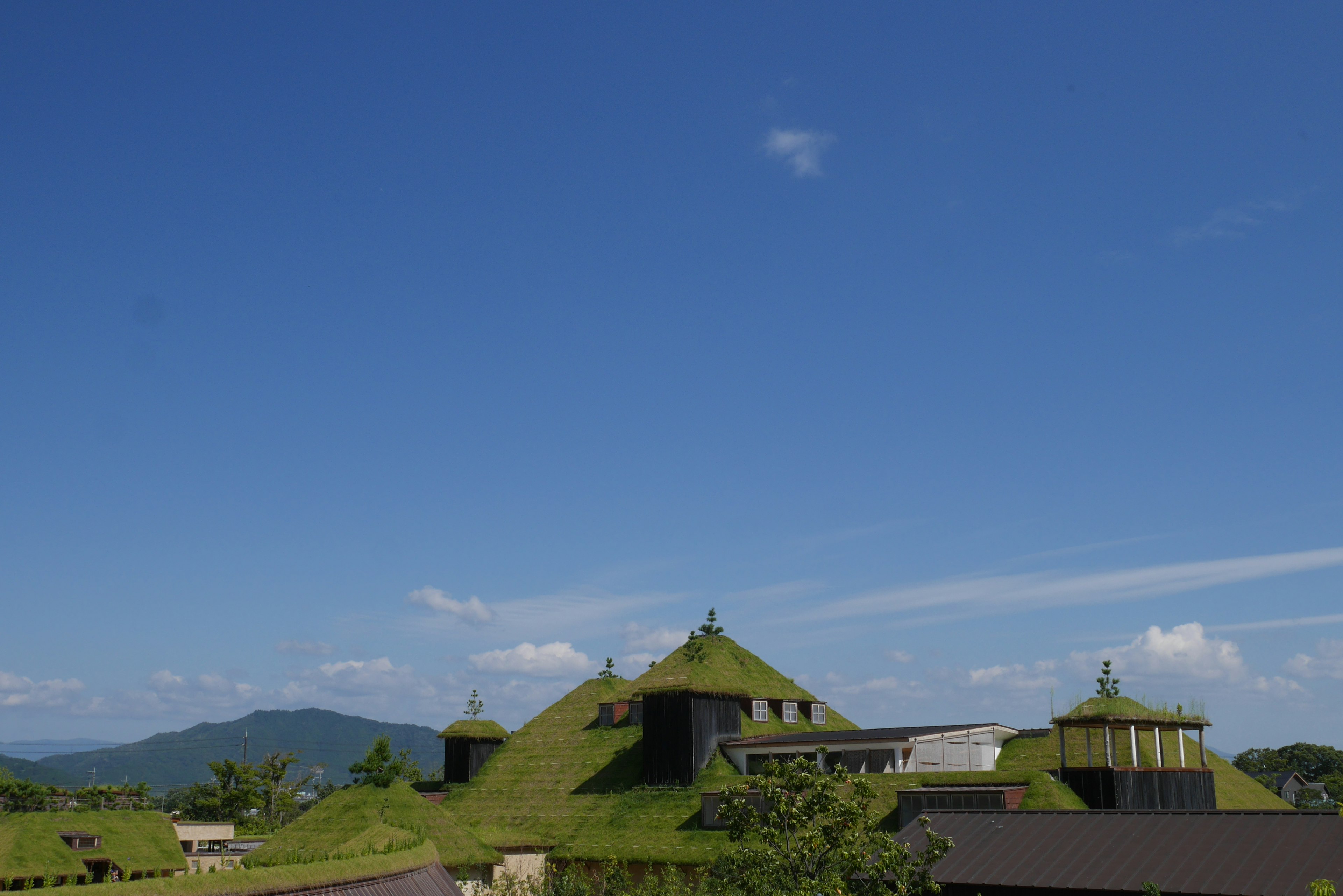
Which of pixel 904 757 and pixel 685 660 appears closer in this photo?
pixel 904 757

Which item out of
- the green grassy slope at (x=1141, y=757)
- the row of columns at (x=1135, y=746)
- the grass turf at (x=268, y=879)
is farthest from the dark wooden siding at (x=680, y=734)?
the grass turf at (x=268, y=879)

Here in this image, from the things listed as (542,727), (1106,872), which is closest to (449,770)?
(542,727)

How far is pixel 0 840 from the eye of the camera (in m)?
58.7

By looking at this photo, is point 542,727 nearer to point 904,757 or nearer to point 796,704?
point 796,704

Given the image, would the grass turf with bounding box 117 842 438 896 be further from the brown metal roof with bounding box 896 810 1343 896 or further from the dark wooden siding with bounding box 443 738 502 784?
the dark wooden siding with bounding box 443 738 502 784

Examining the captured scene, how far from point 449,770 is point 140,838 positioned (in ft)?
76.8

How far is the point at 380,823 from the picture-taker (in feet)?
166

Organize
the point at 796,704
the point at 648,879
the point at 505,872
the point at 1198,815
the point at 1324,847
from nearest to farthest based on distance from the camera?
the point at 1324,847
the point at 1198,815
the point at 648,879
the point at 505,872
the point at 796,704

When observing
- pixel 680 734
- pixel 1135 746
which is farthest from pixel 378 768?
pixel 1135 746

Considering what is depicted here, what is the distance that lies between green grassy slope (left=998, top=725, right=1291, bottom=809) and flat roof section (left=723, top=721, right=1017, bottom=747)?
2210 millimetres

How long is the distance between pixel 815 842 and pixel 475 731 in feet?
211

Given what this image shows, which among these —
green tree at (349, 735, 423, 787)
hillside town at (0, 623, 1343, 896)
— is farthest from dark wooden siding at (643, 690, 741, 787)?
green tree at (349, 735, 423, 787)

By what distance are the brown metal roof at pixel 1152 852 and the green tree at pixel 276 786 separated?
10500 cm

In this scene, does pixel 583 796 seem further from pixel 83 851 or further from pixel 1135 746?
pixel 1135 746
